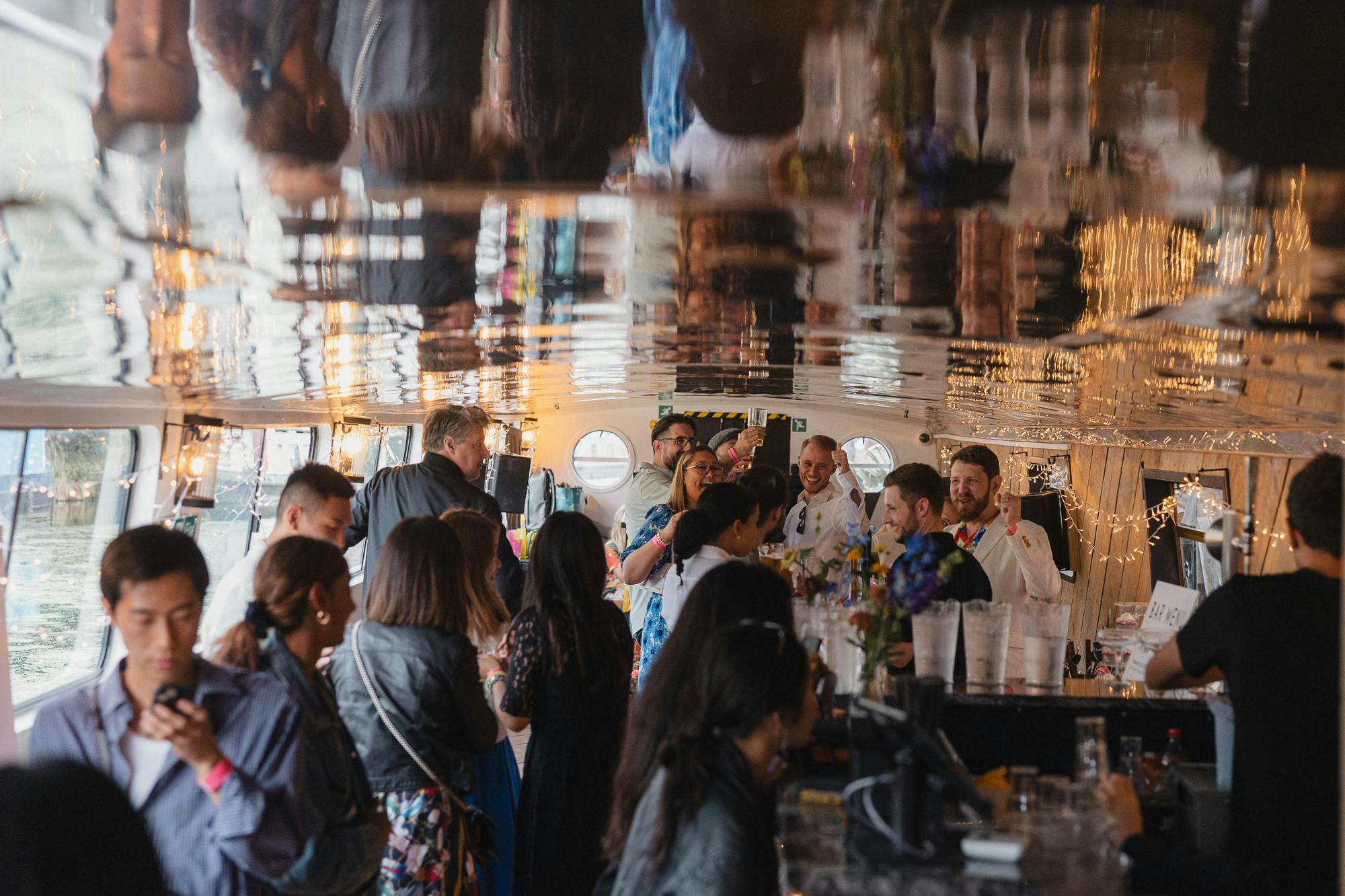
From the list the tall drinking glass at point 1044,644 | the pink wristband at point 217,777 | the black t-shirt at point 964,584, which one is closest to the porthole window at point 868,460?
the black t-shirt at point 964,584

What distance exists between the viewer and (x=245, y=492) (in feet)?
28.0

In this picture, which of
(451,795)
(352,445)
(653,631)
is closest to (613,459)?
(352,445)

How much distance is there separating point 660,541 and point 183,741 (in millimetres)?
2779

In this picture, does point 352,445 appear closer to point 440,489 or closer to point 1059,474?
point 440,489

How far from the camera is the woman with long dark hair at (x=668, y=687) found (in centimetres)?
207

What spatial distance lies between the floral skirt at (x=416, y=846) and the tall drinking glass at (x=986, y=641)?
4.94ft

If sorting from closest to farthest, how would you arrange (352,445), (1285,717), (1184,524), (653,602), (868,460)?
(1285,717) < (653,602) < (1184,524) < (352,445) < (868,460)

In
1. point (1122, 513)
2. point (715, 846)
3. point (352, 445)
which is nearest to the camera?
point (715, 846)

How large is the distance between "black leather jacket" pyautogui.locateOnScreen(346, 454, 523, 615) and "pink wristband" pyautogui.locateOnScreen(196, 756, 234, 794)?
8.96 feet

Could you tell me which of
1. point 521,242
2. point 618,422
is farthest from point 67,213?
point 618,422

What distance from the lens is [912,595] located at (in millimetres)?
2795

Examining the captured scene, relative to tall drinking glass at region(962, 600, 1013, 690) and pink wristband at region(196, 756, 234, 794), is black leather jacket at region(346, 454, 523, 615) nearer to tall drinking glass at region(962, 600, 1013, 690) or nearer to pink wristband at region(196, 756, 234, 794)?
tall drinking glass at region(962, 600, 1013, 690)

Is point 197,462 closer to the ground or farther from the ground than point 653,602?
farther from the ground

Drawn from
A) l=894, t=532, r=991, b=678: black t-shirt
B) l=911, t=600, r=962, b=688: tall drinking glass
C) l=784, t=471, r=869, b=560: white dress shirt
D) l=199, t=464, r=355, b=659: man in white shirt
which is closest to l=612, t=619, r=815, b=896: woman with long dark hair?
l=911, t=600, r=962, b=688: tall drinking glass
